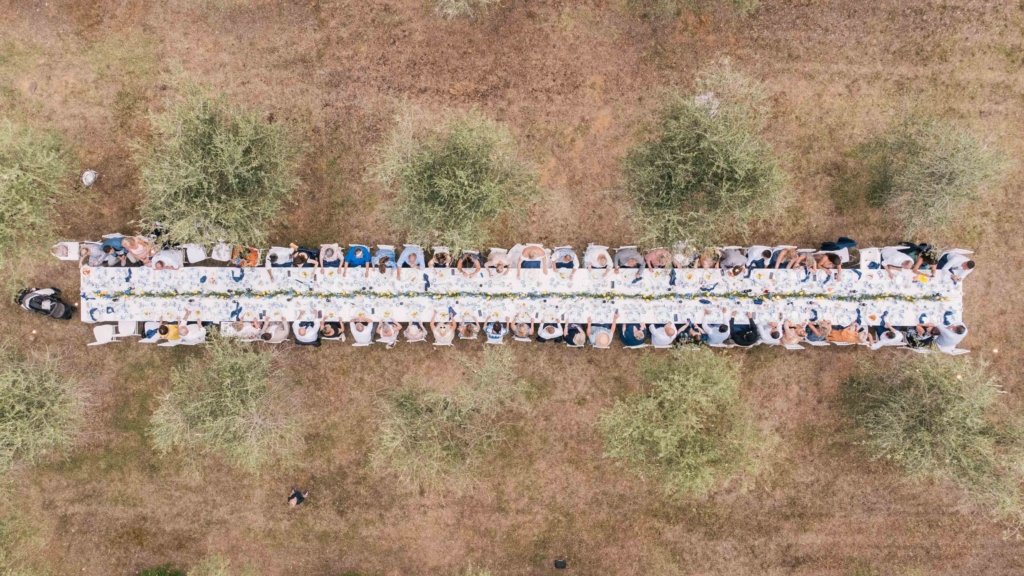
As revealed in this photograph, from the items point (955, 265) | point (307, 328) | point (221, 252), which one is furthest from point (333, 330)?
point (955, 265)

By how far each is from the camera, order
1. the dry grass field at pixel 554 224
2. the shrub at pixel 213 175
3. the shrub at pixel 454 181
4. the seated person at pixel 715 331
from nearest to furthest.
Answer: the shrub at pixel 213 175 < the shrub at pixel 454 181 < the seated person at pixel 715 331 < the dry grass field at pixel 554 224

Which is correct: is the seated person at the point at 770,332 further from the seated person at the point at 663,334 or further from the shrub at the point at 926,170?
the shrub at the point at 926,170

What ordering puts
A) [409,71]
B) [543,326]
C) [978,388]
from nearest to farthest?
[978,388]
[543,326]
[409,71]

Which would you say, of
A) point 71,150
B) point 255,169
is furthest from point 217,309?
point 71,150

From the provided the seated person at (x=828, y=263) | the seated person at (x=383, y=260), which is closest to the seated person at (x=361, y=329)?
the seated person at (x=383, y=260)

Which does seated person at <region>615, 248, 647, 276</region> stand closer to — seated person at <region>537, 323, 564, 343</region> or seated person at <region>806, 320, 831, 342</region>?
seated person at <region>537, 323, 564, 343</region>

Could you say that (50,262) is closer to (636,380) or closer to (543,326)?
(543,326)

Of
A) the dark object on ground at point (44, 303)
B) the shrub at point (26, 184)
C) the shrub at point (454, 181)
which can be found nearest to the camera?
the shrub at point (26, 184)
